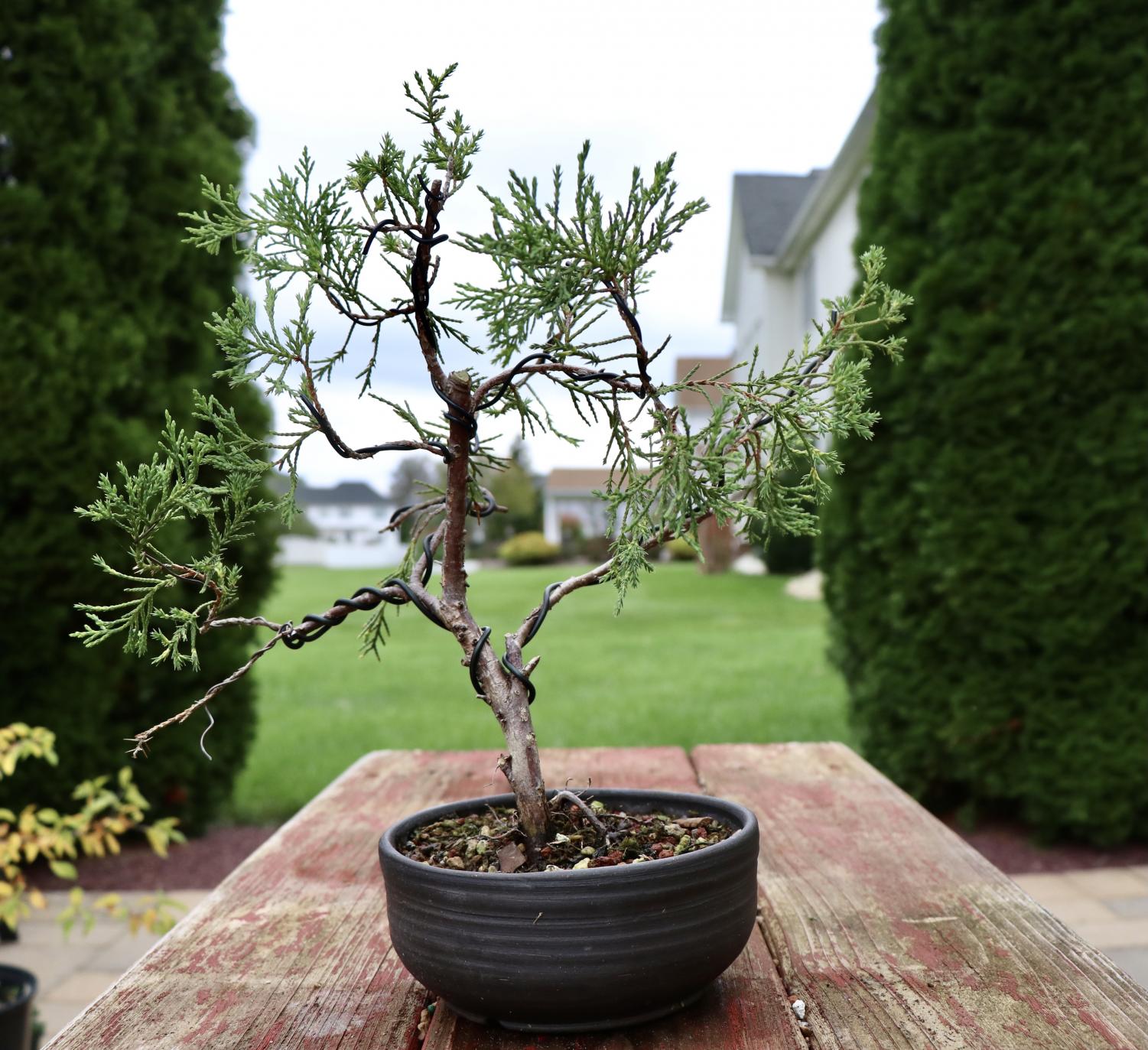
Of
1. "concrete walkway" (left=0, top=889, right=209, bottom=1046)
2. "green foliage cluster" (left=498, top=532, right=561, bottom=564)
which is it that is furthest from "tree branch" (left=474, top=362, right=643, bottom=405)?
"green foliage cluster" (left=498, top=532, right=561, bottom=564)

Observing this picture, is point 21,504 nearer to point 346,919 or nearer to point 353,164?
point 346,919

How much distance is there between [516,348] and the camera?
110 centimetres

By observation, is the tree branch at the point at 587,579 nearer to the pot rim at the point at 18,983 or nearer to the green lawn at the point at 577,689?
the pot rim at the point at 18,983

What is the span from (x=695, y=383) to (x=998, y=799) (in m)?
3.87

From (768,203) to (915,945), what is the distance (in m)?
15.6

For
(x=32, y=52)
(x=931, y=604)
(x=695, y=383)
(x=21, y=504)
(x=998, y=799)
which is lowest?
(x=998, y=799)

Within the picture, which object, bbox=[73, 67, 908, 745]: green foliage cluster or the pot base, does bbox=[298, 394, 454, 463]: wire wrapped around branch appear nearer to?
bbox=[73, 67, 908, 745]: green foliage cluster

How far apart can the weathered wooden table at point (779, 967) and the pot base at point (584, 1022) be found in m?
0.01

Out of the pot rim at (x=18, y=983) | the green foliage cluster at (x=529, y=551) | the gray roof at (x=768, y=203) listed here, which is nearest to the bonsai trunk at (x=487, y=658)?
the pot rim at (x=18, y=983)

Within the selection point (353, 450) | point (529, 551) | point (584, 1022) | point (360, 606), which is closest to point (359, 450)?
point (353, 450)

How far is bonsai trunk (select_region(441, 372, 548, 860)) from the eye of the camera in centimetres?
114

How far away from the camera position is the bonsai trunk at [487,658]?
1.14 meters

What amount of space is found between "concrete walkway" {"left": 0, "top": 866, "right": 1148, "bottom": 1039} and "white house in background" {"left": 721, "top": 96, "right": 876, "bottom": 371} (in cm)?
553

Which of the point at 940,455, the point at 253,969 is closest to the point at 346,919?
the point at 253,969
